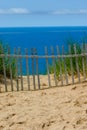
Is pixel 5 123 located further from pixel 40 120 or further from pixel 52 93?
pixel 52 93

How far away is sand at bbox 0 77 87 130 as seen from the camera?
279 inches

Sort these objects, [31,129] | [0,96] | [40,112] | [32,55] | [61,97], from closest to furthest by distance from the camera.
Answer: [31,129] → [40,112] → [61,97] → [0,96] → [32,55]

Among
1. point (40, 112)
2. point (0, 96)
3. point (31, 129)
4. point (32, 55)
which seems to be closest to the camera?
point (31, 129)

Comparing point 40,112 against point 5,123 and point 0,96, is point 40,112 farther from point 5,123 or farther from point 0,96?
point 0,96

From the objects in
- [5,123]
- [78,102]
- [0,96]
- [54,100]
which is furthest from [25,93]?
[5,123]

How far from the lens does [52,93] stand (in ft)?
31.2

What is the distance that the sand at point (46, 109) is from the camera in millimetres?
7098

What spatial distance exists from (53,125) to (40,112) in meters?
0.79

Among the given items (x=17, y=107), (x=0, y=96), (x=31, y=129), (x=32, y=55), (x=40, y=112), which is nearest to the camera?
(x=31, y=129)

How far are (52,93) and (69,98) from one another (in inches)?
30.6

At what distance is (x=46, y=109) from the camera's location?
26.3 feet

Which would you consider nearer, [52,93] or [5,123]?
[5,123]

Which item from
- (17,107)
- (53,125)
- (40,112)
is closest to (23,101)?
(17,107)

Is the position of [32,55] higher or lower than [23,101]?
higher
